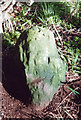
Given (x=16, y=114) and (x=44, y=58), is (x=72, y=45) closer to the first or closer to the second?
(x=44, y=58)

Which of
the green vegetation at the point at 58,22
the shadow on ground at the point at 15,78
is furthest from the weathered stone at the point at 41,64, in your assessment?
the green vegetation at the point at 58,22

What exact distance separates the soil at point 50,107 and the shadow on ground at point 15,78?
0.05 metres

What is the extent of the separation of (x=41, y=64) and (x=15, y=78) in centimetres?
44

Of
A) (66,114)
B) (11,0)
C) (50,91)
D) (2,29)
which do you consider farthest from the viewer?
(2,29)

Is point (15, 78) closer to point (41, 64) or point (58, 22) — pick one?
point (41, 64)

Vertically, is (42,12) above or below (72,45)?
above

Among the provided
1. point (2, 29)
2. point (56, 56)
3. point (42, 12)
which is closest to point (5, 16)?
point (2, 29)

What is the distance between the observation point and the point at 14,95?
2.13 metres

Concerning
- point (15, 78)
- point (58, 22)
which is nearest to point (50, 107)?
point (15, 78)

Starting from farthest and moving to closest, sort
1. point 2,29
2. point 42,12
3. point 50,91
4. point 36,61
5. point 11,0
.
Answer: point 42,12 < point 2,29 < point 11,0 < point 50,91 < point 36,61

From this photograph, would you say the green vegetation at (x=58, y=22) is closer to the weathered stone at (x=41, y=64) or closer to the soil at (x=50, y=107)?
the soil at (x=50, y=107)

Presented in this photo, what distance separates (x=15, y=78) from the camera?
212 centimetres

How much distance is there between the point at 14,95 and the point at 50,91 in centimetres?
45

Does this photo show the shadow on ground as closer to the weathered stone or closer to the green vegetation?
the weathered stone
